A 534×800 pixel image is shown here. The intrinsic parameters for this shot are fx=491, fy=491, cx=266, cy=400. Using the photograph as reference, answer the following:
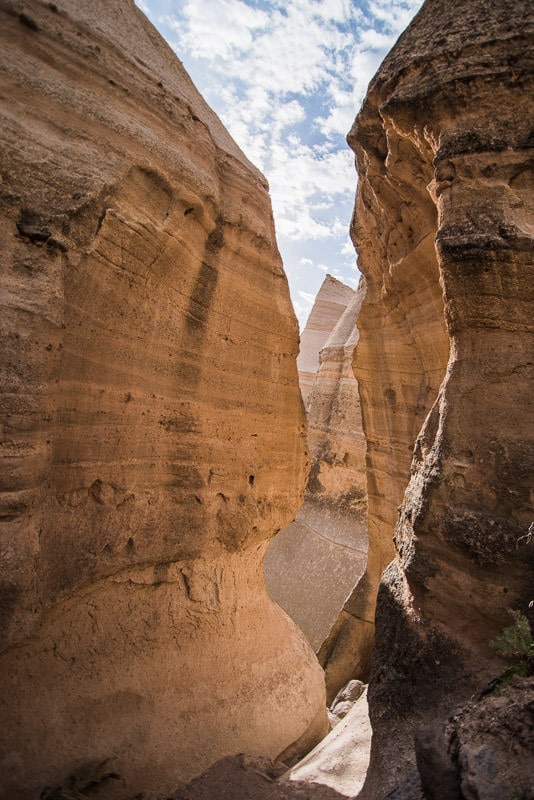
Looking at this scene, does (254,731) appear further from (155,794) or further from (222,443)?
(222,443)

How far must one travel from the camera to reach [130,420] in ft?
11.2

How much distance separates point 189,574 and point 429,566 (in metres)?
2.02

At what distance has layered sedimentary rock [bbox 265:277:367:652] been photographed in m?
9.59

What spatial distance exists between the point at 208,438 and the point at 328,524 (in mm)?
7324

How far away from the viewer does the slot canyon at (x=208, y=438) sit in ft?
8.19

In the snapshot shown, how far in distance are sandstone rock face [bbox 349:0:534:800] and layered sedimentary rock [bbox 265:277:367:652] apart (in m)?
6.86

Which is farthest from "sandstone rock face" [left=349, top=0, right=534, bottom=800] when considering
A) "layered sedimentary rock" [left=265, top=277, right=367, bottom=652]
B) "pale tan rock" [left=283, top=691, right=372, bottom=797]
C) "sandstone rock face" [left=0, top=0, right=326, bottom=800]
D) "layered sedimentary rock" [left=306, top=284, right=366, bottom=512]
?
"layered sedimentary rock" [left=265, top=277, right=367, bottom=652]

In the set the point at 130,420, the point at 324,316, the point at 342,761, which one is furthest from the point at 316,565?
the point at 324,316

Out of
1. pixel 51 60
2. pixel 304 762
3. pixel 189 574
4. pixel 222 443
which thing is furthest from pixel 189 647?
pixel 51 60

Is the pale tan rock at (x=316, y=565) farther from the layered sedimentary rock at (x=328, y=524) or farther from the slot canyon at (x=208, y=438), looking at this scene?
the slot canyon at (x=208, y=438)

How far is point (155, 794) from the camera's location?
10.4 feet

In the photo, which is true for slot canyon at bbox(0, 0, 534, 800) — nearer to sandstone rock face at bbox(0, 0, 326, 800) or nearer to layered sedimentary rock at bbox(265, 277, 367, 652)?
sandstone rock face at bbox(0, 0, 326, 800)

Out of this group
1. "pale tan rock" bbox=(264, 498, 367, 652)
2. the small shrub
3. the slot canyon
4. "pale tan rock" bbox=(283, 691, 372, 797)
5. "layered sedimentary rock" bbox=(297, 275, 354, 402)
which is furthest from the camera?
"layered sedimentary rock" bbox=(297, 275, 354, 402)

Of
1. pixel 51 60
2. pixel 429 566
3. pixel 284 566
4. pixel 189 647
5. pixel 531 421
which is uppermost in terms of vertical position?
pixel 51 60
